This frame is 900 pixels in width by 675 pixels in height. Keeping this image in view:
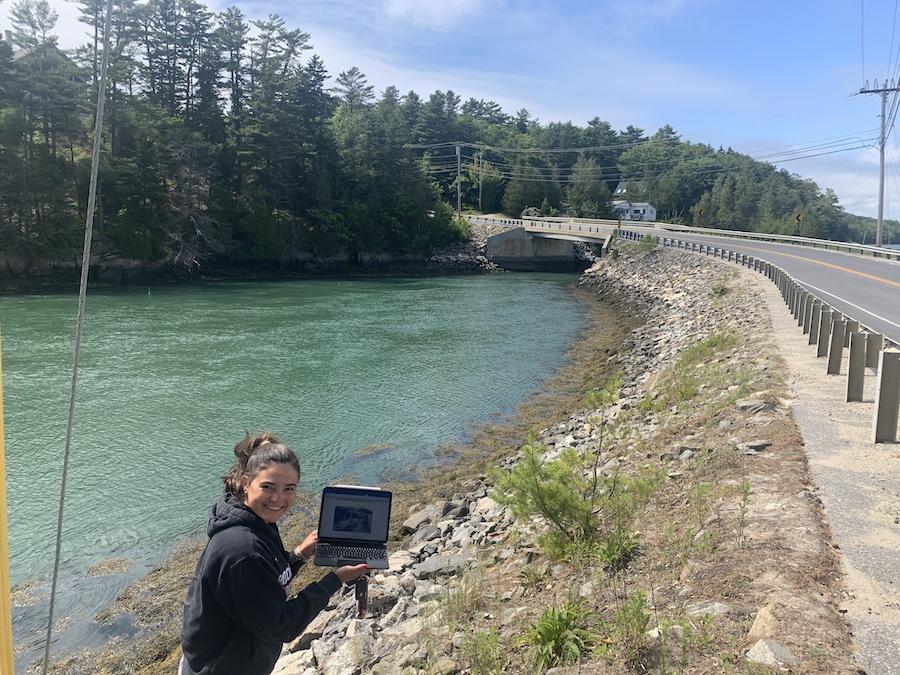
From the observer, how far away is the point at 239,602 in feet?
8.06

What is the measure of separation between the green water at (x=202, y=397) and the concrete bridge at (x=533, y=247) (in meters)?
29.3

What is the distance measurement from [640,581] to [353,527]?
2.80 meters

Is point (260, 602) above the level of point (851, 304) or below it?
below

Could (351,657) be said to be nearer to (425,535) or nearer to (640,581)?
(640,581)

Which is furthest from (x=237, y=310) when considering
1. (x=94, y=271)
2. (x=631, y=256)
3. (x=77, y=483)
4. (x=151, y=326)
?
(x=631, y=256)

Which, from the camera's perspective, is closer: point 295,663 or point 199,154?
point 295,663

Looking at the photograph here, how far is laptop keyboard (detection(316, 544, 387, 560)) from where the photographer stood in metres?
3.12

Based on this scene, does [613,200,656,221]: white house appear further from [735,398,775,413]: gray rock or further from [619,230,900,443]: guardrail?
[735,398,775,413]: gray rock

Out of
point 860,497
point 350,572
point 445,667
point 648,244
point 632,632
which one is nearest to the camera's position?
point 350,572

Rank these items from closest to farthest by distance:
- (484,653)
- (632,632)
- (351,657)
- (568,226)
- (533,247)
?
(632,632) → (484,653) → (351,657) → (568,226) → (533,247)

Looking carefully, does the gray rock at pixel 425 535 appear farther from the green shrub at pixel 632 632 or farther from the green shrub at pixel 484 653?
the green shrub at pixel 632 632

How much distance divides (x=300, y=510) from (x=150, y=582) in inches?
97.6

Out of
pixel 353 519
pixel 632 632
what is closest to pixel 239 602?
pixel 353 519

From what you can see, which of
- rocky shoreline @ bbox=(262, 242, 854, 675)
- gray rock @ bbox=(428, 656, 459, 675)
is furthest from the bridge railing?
gray rock @ bbox=(428, 656, 459, 675)
